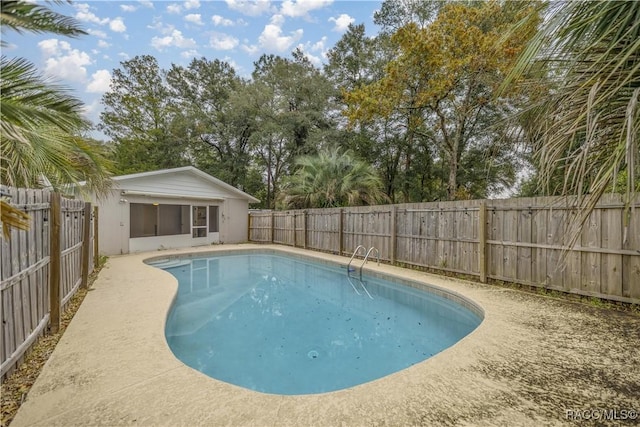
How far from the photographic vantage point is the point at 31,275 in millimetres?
2977

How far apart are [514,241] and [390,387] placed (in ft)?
14.9

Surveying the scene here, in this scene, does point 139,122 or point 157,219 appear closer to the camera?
point 157,219

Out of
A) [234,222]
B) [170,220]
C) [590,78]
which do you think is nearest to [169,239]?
[170,220]

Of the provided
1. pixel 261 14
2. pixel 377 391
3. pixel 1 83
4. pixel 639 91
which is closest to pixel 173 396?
pixel 377 391

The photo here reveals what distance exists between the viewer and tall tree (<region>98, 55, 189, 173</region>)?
19812 mm

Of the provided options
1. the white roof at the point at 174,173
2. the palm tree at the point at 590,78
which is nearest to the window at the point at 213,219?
the white roof at the point at 174,173

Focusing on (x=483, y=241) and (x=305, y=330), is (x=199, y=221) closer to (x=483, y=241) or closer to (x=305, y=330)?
(x=305, y=330)

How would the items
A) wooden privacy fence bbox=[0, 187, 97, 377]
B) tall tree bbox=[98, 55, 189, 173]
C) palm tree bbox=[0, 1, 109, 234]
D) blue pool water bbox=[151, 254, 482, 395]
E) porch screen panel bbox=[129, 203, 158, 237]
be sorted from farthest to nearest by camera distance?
tall tree bbox=[98, 55, 189, 173]
porch screen panel bbox=[129, 203, 158, 237]
blue pool water bbox=[151, 254, 482, 395]
wooden privacy fence bbox=[0, 187, 97, 377]
palm tree bbox=[0, 1, 109, 234]

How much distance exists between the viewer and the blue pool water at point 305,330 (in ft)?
11.5

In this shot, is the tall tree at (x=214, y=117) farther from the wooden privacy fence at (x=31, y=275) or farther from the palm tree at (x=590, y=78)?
the palm tree at (x=590, y=78)

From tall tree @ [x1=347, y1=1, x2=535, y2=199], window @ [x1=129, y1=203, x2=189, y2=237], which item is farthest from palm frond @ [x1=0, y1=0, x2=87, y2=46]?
window @ [x1=129, y1=203, x2=189, y2=237]

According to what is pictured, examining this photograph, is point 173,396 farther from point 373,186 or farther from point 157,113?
point 157,113

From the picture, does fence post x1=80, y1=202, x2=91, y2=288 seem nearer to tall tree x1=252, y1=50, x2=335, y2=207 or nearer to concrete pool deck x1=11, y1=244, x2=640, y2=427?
concrete pool deck x1=11, y1=244, x2=640, y2=427

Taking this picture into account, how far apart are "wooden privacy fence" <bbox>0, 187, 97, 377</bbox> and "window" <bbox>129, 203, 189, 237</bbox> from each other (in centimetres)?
891
